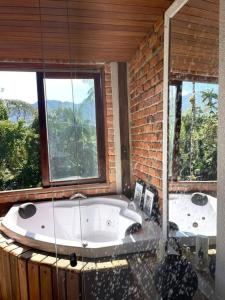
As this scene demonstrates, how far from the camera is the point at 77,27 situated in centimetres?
171

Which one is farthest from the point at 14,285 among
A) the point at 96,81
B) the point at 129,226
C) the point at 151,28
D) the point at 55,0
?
the point at 151,28

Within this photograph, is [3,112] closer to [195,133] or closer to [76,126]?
[76,126]

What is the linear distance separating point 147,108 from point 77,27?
0.76 meters

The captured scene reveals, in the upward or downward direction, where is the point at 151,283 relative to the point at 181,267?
downward

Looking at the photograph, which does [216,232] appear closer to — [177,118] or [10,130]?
[177,118]

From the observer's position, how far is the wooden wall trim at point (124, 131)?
2047mm

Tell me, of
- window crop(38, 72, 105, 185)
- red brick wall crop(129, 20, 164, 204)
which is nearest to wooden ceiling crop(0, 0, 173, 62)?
red brick wall crop(129, 20, 164, 204)

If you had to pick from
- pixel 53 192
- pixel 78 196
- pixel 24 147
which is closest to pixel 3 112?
pixel 24 147

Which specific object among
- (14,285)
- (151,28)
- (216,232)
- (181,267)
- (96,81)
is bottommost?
(14,285)

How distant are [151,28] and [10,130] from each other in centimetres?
165

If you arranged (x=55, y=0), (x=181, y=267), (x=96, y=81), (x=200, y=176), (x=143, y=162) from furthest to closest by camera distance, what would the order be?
1. (x=96, y=81)
2. (x=143, y=162)
3. (x=55, y=0)
4. (x=181, y=267)
5. (x=200, y=176)

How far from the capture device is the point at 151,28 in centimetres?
169

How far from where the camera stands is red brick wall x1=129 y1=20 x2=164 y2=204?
5.36 feet

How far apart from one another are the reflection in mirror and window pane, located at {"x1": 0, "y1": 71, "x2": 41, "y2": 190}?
60.0 inches
